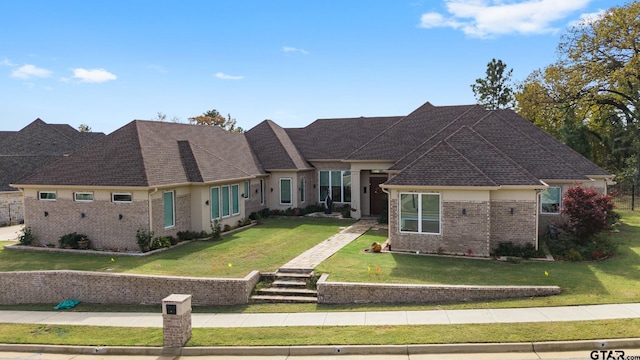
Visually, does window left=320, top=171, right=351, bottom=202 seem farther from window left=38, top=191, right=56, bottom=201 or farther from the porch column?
window left=38, top=191, right=56, bottom=201

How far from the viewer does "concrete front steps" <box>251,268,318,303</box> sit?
13.8 m

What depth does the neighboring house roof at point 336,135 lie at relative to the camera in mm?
30156

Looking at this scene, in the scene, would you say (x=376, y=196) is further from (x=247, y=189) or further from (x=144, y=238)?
(x=144, y=238)

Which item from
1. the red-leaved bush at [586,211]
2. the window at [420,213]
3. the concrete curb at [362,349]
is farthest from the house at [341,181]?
the concrete curb at [362,349]

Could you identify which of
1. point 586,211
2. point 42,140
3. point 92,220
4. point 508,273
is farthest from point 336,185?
point 42,140

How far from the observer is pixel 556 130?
41281 mm

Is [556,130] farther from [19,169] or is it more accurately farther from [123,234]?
[19,169]

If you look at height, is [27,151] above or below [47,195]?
above

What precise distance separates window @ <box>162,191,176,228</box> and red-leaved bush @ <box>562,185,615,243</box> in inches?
653

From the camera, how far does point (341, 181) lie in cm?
2930

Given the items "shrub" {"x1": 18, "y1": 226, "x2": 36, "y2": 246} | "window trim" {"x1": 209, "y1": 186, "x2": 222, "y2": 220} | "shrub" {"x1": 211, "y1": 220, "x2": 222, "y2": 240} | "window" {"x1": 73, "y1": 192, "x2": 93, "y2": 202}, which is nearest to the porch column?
"window trim" {"x1": 209, "y1": 186, "x2": 222, "y2": 220}

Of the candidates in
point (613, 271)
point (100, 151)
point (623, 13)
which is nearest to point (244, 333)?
point (613, 271)

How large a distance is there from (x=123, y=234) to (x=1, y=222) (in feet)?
53.1

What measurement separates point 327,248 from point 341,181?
11.3m
